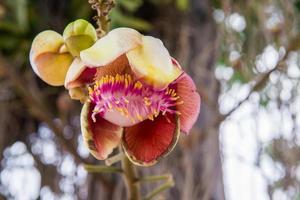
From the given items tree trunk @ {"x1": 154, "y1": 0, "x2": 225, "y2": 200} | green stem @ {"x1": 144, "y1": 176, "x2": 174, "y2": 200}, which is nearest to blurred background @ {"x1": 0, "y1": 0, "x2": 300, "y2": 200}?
tree trunk @ {"x1": 154, "y1": 0, "x2": 225, "y2": 200}

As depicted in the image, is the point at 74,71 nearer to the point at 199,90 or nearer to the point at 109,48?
the point at 109,48

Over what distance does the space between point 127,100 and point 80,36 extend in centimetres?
6

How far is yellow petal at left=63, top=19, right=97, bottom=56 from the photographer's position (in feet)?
1.35

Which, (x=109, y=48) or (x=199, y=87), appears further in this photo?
(x=199, y=87)

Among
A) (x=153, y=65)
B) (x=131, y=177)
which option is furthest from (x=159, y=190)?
(x=153, y=65)

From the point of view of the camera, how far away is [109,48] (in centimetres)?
38

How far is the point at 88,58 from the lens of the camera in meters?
0.38

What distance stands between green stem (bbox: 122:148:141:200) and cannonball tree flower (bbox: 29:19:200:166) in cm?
6

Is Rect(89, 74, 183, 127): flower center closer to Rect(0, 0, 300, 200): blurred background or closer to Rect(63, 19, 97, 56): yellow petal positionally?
Rect(63, 19, 97, 56): yellow petal

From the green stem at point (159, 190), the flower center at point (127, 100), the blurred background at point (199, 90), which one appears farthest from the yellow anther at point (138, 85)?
the blurred background at point (199, 90)

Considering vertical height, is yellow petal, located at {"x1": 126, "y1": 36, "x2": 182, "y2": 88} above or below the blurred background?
above

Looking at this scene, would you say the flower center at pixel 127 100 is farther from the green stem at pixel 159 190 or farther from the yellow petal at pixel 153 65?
Result: the green stem at pixel 159 190

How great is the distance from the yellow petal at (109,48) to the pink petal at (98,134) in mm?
39

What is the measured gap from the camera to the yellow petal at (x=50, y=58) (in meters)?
0.43
